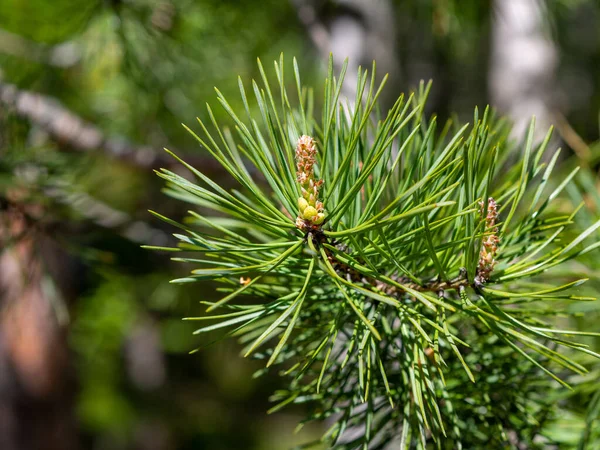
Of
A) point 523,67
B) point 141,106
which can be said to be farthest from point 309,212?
point 523,67

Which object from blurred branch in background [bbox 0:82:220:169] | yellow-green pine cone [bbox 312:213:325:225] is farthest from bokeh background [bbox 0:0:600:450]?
yellow-green pine cone [bbox 312:213:325:225]

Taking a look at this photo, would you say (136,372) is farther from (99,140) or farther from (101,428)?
(99,140)

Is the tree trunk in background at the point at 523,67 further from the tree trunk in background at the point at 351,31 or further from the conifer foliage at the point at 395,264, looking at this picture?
the conifer foliage at the point at 395,264

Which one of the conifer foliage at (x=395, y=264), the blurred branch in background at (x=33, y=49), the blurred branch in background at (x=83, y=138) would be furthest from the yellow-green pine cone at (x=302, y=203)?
the blurred branch in background at (x=33, y=49)

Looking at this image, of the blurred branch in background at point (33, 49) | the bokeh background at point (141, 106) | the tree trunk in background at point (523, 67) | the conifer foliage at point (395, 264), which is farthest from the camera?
the tree trunk in background at point (523, 67)

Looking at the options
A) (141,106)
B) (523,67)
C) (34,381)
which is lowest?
(34,381)

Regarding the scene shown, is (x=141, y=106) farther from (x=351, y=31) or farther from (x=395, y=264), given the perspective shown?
(x=395, y=264)
